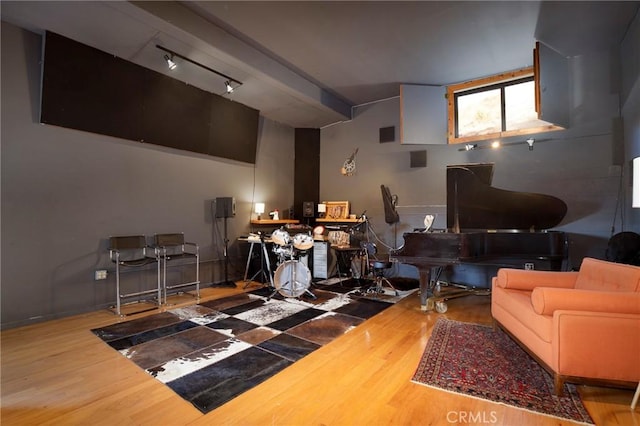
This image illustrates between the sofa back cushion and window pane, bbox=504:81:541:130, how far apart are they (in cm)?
313

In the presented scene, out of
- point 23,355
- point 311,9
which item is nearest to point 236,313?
point 23,355

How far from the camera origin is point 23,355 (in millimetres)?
2660

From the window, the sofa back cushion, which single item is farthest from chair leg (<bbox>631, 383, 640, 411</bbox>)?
the window

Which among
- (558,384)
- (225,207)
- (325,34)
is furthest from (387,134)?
(558,384)

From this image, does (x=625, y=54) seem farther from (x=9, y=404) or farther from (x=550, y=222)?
(x=9, y=404)

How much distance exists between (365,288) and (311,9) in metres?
4.08

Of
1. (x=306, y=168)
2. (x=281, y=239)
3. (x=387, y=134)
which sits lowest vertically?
(x=281, y=239)

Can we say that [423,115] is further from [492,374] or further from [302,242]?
[492,374]

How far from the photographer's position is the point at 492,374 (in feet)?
7.52

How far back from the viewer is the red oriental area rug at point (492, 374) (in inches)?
76.4

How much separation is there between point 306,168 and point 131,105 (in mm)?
3742

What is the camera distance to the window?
493 centimetres

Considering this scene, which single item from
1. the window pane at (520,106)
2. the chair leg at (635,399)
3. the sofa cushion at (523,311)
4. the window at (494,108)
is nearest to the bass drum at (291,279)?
the sofa cushion at (523,311)

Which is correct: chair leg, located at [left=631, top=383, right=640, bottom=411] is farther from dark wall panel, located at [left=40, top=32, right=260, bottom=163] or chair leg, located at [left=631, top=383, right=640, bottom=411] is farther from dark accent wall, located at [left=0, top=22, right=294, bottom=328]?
dark wall panel, located at [left=40, top=32, right=260, bottom=163]
